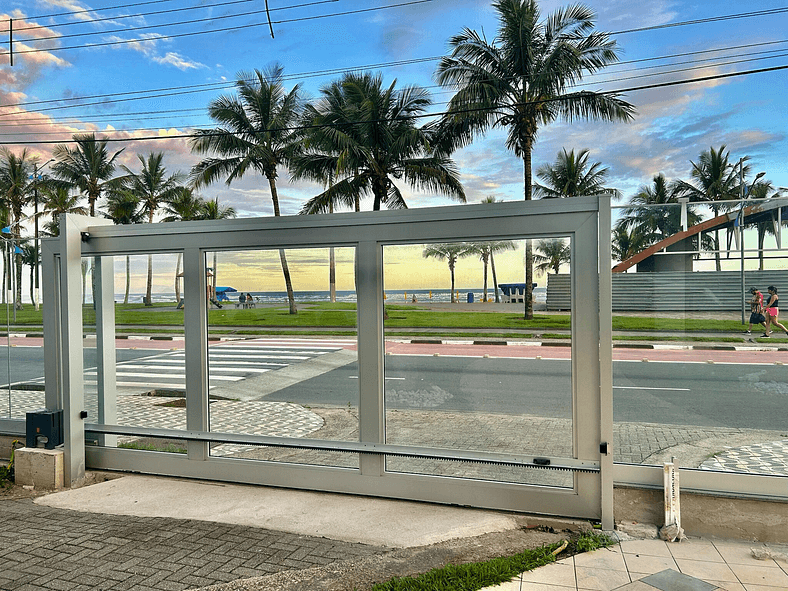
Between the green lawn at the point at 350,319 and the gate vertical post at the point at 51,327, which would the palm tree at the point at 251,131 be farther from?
the green lawn at the point at 350,319

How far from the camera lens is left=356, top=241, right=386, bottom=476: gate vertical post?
5.13 m

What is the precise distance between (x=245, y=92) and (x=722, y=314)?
31730 mm

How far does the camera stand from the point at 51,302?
626cm

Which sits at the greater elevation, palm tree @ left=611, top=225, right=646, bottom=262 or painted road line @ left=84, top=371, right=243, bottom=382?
palm tree @ left=611, top=225, right=646, bottom=262

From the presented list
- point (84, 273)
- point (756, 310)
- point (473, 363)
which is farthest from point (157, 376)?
point (756, 310)

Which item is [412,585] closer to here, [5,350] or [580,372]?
[580,372]

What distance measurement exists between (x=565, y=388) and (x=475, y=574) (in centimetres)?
167

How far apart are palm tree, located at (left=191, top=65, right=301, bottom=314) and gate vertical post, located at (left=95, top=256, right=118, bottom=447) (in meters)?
26.7

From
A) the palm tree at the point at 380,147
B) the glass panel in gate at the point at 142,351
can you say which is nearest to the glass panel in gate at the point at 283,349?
the glass panel in gate at the point at 142,351

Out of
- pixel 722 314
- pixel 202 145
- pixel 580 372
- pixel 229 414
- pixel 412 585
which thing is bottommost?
pixel 412 585

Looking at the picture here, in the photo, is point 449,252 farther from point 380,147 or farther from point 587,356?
point 380,147

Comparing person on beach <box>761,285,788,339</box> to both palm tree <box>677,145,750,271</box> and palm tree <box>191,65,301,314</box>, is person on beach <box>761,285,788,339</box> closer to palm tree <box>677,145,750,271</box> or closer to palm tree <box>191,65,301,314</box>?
palm tree <box>191,65,301,314</box>

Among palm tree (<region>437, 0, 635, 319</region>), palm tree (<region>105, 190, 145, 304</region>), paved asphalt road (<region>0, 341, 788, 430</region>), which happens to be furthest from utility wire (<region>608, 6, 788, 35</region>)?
palm tree (<region>105, 190, 145, 304</region>)

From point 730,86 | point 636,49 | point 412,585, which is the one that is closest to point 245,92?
point 636,49
